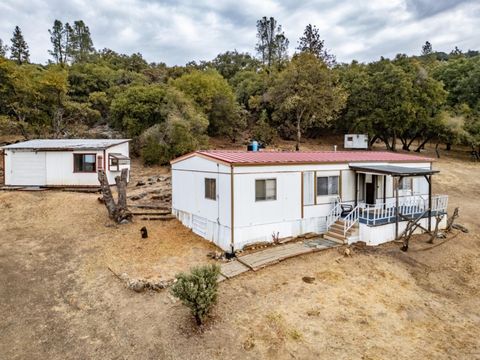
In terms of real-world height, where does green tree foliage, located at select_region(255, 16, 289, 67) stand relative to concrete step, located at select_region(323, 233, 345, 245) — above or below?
above

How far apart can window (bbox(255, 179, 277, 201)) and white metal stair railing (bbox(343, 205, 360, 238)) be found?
9.95ft

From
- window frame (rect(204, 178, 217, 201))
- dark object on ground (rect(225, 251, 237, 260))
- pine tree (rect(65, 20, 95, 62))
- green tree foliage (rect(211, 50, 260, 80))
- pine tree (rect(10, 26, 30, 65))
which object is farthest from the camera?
pine tree (rect(65, 20, 95, 62))

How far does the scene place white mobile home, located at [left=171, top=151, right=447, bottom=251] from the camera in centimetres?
1193

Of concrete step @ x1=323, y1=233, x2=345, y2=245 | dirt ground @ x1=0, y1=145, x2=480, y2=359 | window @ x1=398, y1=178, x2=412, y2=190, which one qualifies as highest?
window @ x1=398, y1=178, x2=412, y2=190

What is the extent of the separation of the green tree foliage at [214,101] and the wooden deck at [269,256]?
72.4ft

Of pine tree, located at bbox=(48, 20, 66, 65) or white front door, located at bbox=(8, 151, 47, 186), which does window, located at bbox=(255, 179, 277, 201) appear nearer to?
white front door, located at bbox=(8, 151, 47, 186)

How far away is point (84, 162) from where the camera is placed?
19922 millimetres

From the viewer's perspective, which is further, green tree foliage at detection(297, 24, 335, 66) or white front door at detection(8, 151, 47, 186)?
green tree foliage at detection(297, 24, 335, 66)

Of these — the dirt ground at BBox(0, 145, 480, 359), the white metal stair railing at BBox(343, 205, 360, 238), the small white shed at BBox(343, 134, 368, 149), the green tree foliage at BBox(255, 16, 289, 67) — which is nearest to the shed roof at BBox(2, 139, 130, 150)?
the dirt ground at BBox(0, 145, 480, 359)

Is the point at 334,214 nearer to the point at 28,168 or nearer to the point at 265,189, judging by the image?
the point at 265,189

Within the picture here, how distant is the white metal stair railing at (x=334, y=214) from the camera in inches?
548

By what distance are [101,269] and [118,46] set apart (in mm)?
63912

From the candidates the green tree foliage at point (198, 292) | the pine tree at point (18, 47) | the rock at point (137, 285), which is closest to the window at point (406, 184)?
the green tree foliage at point (198, 292)

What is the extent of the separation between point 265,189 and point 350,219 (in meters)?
3.96
